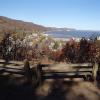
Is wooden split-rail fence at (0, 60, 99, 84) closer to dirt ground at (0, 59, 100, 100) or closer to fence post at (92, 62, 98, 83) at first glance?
fence post at (92, 62, 98, 83)

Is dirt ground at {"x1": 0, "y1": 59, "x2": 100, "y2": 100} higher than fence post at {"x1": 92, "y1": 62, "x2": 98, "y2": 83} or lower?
lower

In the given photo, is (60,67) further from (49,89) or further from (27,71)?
(27,71)

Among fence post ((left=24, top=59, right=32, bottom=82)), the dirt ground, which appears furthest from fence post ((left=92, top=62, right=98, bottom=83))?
fence post ((left=24, top=59, right=32, bottom=82))

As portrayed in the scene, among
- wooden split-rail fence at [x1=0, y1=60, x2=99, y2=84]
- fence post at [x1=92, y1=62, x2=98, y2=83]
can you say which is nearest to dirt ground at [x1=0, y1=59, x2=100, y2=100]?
wooden split-rail fence at [x1=0, y1=60, x2=99, y2=84]

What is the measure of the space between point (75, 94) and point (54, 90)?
994 millimetres

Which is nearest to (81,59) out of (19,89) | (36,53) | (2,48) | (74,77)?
(36,53)

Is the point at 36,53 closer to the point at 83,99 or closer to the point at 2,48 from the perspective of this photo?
the point at 2,48

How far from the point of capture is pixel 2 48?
27.3 metres

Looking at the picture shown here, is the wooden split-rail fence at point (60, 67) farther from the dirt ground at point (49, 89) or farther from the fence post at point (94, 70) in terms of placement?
the dirt ground at point (49, 89)

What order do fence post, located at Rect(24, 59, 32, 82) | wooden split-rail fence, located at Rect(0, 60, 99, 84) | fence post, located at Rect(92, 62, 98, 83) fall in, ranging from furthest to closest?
1. fence post, located at Rect(92, 62, 98, 83)
2. wooden split-rail fence, located at Rect(0, 60, 99, 84)
3. fence post, located at Rect(24, 59, 32, 82)

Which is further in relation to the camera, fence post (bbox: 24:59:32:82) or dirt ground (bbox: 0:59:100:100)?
fence post (bbox: 24:59:32:82)

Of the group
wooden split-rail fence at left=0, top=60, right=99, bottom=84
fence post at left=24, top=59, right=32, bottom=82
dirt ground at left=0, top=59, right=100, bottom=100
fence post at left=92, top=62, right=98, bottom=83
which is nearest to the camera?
dirt ground at left=0, top=59, right=100, bottom=100

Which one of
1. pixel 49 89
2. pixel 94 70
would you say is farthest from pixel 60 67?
pixel 94 70

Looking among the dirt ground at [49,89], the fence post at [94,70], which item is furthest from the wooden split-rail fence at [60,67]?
the dirt ground at [49,89]
